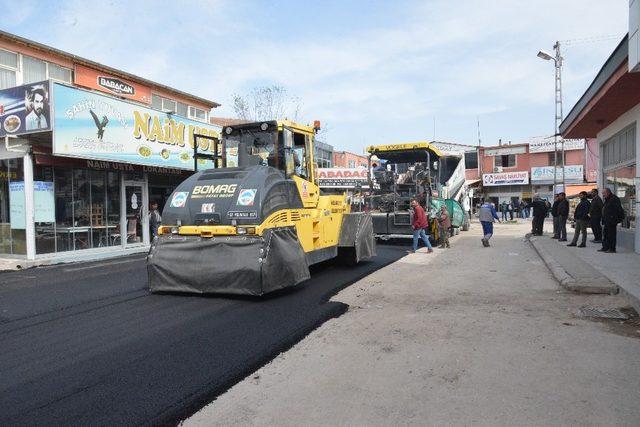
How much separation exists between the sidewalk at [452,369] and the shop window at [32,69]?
1450cm

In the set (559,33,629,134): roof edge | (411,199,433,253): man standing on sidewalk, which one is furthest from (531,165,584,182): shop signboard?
(411,199,433,253): man standing on sidewalk

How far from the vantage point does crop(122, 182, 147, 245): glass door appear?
49.9ft

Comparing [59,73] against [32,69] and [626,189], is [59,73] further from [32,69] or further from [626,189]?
[626,189]

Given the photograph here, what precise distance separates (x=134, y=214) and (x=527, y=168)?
34.5 meters

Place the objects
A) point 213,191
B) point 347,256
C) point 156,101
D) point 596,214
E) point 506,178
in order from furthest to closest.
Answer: point 506,178, point 156,101, point 596,214, point 347,256, point 213,191

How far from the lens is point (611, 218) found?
37.1ft

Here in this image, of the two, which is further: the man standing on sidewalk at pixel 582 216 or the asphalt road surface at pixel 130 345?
the man standing on sidewalk at pixel 582 216

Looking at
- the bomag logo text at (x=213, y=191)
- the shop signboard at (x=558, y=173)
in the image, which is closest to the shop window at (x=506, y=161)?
the shop signboard at (x=558, y=173)

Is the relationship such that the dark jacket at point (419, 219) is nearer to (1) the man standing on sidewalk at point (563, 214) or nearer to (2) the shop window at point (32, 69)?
(1) the man standing on sidewalk at point (563, 214)

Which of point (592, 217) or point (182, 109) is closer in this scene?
point (592, 217)

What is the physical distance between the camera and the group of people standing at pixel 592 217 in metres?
11.3

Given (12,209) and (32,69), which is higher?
(32,69)

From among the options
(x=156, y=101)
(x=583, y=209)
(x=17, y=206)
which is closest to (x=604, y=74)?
(x=583, y=209)

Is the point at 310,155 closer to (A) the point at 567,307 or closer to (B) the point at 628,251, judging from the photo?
(A) the point at 567,307
